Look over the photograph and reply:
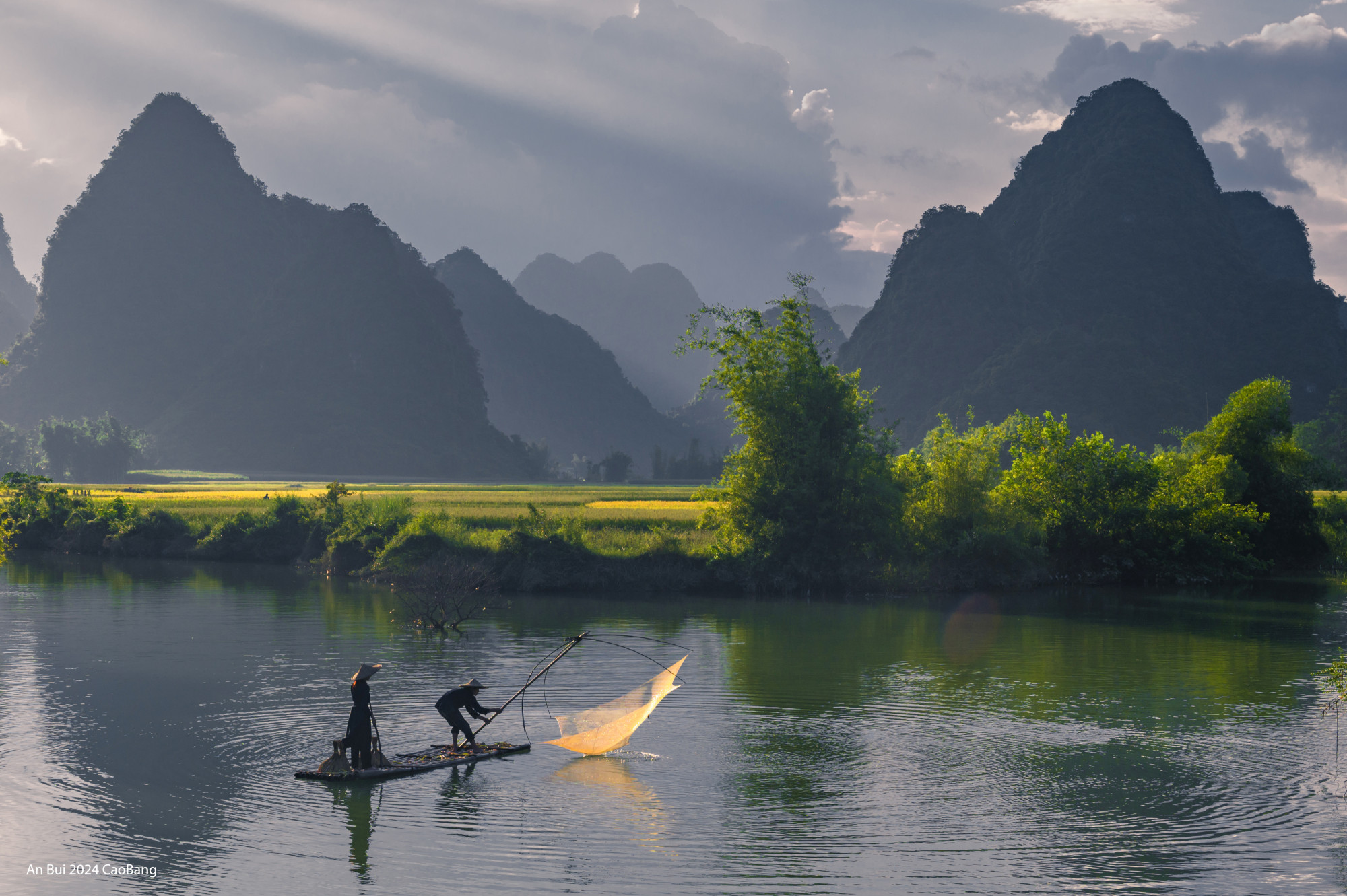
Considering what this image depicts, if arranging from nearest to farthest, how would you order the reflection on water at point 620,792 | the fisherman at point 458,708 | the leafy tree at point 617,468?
1. the reflection on water at point 620,792
2. the fisherman at point 458,708
3. the leafy tree at point 617,468

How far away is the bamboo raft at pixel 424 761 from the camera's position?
55.0ft

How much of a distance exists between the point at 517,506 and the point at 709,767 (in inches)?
2098

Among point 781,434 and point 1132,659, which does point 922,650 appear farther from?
point 781,434

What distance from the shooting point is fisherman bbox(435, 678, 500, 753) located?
712 inches

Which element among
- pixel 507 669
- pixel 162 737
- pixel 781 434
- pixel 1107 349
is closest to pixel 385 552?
pixel 781 434

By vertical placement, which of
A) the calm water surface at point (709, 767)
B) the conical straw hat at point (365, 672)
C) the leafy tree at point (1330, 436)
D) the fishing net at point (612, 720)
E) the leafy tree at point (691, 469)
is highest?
the leafy tree at point (1330, 436)

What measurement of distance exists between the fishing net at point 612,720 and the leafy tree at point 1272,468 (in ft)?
159

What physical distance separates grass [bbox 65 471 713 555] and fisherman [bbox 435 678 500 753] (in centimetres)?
2967

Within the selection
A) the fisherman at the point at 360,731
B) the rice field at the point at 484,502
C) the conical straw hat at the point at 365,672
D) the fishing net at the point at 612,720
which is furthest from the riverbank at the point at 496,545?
the fisherman at the point at 360,731

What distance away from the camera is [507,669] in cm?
2741

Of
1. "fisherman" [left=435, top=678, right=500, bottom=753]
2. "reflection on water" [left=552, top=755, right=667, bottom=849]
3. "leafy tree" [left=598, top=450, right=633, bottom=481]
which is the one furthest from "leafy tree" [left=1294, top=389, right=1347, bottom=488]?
"fisherman" [left=435, top=678, right=500, bottom=753]

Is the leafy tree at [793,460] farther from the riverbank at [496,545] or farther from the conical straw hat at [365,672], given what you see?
the conical straw hat at [365,672]

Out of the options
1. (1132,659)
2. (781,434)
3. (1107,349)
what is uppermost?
(1107,349)

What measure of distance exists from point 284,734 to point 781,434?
3113 cm
